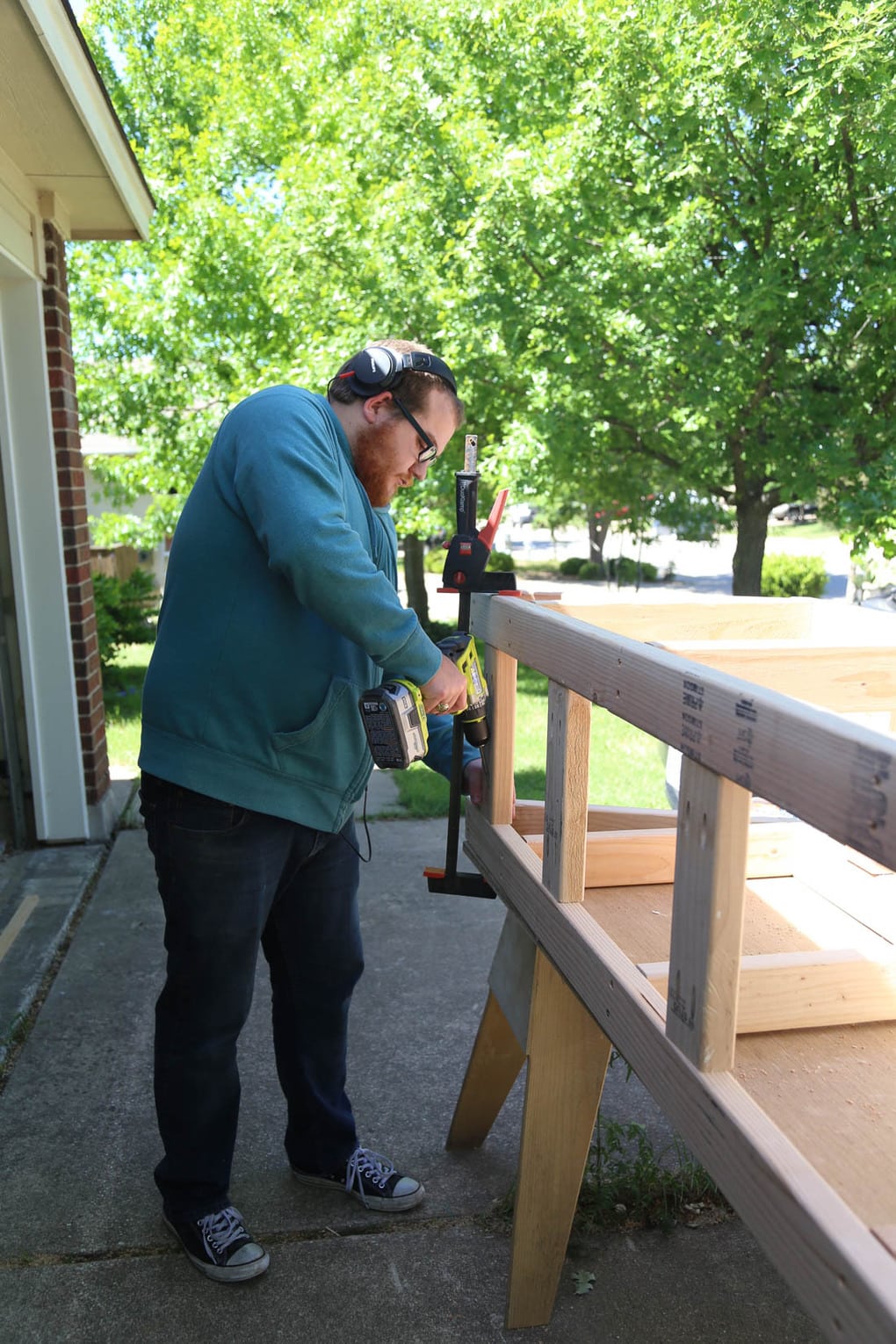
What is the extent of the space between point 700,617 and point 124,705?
7.72m

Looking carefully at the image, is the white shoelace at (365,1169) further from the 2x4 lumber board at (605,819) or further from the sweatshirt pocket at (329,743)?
the sweatshirt pocket at (329,743)

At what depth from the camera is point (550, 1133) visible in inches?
91.6

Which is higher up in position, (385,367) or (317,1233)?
(385,367)

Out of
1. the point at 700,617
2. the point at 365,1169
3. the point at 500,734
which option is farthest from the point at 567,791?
the point at 365,1169

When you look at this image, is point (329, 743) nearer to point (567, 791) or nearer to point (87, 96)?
point (567, 791)

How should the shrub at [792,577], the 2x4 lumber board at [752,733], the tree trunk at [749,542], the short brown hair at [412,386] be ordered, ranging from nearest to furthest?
the 2x4 lumber board at [752,733], the short brown hair at [412,386], the tree trunk at [749,542], the shrub at [792,577]

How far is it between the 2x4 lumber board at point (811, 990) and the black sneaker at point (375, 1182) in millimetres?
1284

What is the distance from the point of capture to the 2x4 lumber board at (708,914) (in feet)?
4.77

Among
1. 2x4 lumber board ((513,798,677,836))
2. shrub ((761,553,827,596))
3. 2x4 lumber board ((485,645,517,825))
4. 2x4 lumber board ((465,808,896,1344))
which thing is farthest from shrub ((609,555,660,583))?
2x4 lumber board ((465,808,896,1344))

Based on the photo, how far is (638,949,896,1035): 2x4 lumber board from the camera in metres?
1.74

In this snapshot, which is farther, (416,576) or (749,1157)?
(416,576)

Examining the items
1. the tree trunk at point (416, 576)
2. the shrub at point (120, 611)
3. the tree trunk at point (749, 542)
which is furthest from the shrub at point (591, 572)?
the tree trunk at point (749, 542)

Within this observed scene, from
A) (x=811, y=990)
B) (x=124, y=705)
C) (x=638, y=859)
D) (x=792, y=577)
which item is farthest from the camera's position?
(x=792, y=577)

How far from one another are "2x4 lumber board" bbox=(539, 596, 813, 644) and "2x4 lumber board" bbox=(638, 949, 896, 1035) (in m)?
1.36
